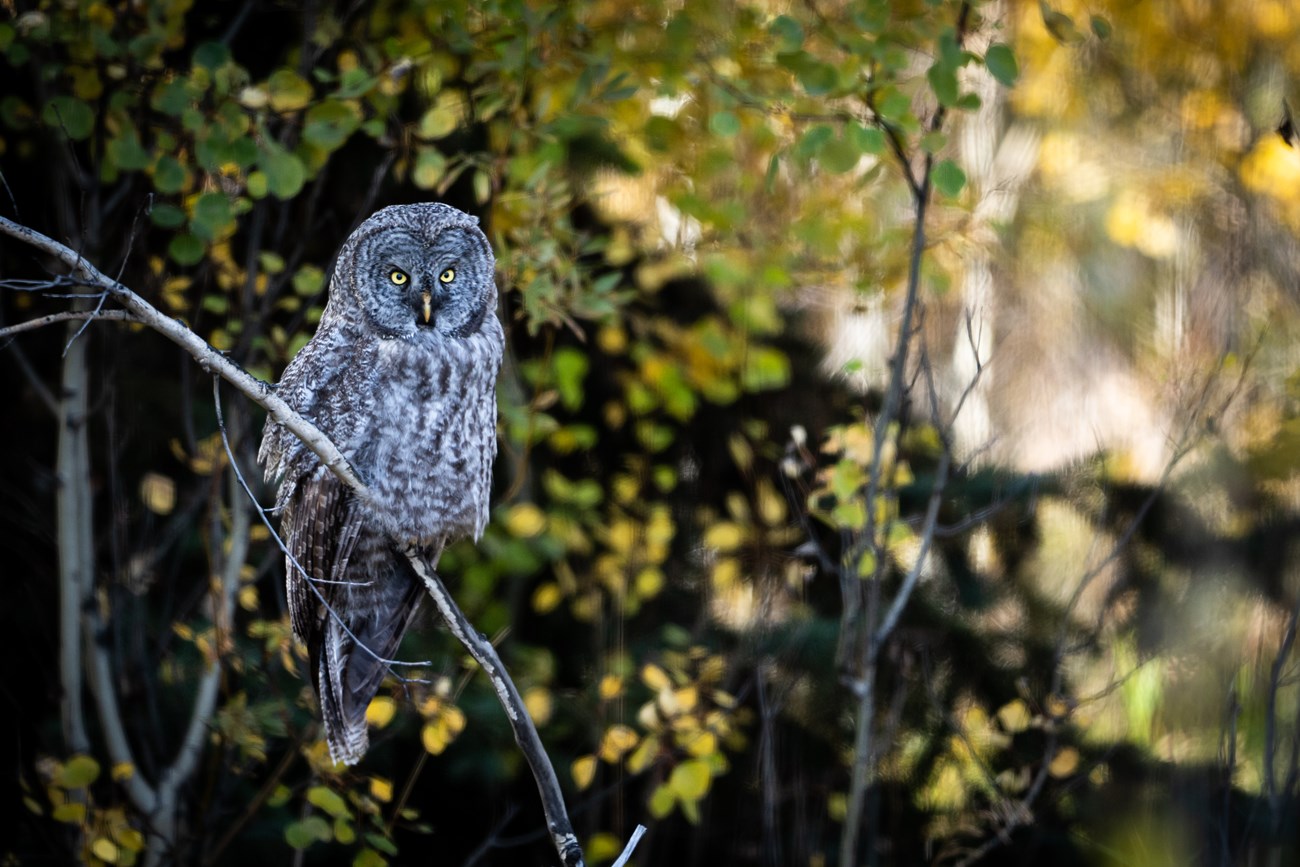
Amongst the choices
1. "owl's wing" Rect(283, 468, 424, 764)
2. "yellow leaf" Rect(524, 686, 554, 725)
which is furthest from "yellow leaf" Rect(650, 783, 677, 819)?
"owl's wing" Rect(283, 468, 424, 764)

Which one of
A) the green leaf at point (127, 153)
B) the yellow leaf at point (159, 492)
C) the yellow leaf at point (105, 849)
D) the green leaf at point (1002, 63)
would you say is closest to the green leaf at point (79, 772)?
the yellow leaf at point (105, 849)

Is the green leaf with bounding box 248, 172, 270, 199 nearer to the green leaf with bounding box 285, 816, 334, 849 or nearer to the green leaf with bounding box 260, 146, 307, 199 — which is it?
the green leaf with bounding box 260, 146, 307, 199

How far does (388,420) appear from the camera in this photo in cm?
Result: 240

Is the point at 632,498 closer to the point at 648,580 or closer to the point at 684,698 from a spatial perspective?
the point at 648,580

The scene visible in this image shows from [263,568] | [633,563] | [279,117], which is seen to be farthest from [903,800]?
[279,117]

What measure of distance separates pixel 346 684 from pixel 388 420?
1.64 ft

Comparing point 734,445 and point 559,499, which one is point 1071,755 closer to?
point 734,445

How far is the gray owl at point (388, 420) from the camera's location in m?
2.30

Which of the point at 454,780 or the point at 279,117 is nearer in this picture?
the point at 279,117

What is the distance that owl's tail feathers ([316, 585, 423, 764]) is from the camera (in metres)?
2.18

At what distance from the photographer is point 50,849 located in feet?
11.5

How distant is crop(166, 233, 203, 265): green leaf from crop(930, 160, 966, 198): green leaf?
181 centimetres

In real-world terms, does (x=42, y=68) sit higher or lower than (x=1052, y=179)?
higher

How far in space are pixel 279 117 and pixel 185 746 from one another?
170 cm
